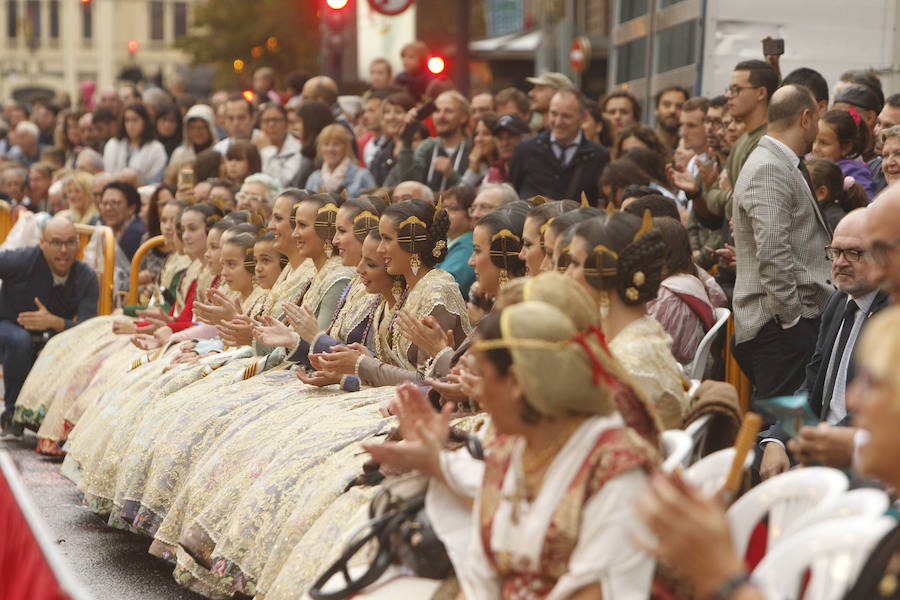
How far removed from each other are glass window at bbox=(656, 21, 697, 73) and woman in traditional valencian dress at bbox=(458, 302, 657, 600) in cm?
737

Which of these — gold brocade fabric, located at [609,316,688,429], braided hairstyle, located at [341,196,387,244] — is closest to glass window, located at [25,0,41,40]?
braided hairstyle, located at [341,196,387,244]

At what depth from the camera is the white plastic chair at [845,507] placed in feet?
10.4

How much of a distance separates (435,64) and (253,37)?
889 inches

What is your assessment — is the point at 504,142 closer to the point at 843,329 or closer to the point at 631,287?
the point at 843,329

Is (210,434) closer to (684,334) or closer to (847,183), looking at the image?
(684,334)

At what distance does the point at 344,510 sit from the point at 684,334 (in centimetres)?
180

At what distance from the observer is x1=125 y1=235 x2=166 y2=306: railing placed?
11.3m

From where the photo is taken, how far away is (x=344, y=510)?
5199mm

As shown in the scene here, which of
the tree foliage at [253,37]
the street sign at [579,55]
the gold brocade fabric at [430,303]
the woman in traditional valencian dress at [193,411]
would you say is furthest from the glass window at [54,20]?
the gold brocade fabric at [430,303]

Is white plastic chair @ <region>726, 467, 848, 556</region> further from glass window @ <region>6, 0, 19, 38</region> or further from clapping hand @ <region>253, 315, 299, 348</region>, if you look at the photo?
glass window @ <region>6, 0, 19, 38</region>

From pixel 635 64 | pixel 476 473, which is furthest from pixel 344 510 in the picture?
pixel 635 64

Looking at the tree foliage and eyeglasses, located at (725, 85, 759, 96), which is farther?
the tree foliage

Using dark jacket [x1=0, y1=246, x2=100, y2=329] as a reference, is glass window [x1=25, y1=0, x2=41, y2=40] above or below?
above

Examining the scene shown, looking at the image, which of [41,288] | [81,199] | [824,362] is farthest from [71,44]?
[824,362]
